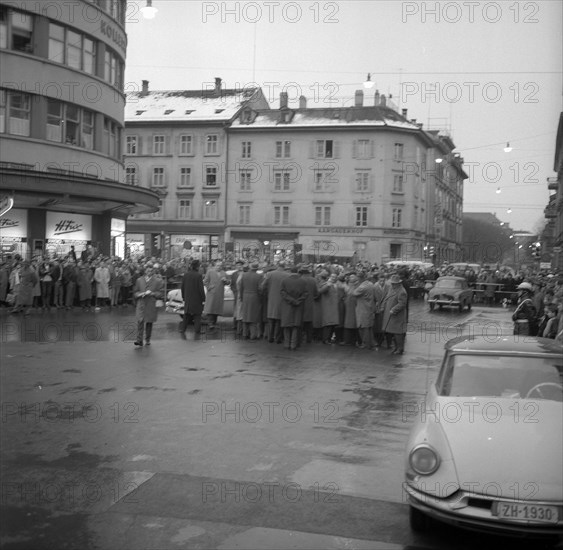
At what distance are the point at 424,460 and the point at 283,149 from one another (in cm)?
6146

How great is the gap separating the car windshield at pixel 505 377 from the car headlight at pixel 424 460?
40.8 inches

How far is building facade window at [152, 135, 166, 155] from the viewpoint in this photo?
2657 inches

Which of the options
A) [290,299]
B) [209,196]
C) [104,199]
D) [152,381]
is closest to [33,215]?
[104,199]

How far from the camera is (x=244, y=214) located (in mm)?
66500

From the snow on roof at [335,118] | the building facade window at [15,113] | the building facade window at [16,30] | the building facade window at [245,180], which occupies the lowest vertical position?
the building facade window at [15,113]

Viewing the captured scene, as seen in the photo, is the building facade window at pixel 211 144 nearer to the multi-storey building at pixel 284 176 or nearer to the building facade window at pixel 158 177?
the multi-storey building at pixel 284 176

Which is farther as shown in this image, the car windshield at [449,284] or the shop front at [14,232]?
the car windshield at [449,284]

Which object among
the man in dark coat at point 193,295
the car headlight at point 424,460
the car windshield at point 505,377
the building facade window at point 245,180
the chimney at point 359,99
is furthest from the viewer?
the chimney at point 359,99

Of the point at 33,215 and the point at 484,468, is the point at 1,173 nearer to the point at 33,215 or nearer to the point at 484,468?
the point at 33,215

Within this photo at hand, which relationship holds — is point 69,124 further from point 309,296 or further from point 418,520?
point 418,520

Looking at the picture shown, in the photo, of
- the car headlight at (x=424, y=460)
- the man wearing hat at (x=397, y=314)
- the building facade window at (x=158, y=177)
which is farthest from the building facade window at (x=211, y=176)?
the car headlight at (x=424, y=460)

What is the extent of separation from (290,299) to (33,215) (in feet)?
67.5

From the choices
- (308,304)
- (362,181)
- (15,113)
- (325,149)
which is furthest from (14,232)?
(362,181)

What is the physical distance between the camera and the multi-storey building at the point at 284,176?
64.6m
